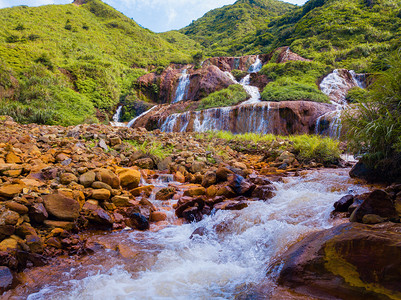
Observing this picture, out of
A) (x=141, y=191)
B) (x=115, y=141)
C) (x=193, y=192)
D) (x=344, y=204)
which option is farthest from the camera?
(x=115, y=141)

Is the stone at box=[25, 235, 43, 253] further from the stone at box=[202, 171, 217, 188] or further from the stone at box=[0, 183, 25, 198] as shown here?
the stone at box=[202, 171, 217, 188]

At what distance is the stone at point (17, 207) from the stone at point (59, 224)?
0.78 feet

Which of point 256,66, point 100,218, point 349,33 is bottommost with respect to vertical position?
point 100,218

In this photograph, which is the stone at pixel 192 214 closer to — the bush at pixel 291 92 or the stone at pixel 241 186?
the stone at pixel 241 186

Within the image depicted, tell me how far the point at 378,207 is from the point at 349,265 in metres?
0.85

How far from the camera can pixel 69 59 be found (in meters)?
19.5

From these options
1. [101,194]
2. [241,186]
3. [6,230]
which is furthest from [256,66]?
[6,230]

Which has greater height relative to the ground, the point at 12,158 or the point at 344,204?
the point at 12,158

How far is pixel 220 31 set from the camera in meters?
49.4

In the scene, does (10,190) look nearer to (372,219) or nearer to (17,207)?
(17,207)

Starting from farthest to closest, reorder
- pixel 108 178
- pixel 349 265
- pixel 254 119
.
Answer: pixel 254 119 → pixel 108 178 → pixel 349 265

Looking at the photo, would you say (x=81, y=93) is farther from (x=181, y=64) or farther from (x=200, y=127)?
(x=181, y=64)

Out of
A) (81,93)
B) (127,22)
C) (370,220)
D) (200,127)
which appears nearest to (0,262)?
(370,220)

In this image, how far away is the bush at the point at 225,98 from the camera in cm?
1511
